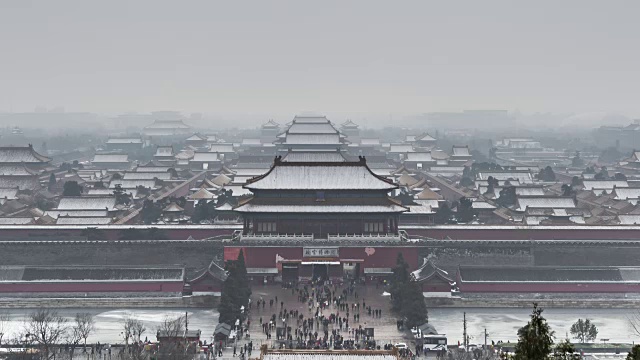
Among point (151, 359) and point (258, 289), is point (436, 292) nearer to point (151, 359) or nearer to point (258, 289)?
point (258, 289)

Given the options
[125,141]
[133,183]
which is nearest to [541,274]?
[133,183]

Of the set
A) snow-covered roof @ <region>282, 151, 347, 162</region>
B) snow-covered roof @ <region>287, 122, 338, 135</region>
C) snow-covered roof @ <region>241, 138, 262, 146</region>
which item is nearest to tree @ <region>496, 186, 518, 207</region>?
snow-covered roof @ <region>282, 151, 347, 162</region>

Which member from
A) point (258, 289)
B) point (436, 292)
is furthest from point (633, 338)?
point (258, 289)

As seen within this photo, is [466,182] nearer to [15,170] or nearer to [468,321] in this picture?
[15,170]

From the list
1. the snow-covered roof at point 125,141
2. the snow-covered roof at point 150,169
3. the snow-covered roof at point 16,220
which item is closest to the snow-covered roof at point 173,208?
the snow-covered roof at point 16,220

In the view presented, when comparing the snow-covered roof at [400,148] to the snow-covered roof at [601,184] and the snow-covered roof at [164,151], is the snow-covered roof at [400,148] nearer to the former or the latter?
the snow-covered roof at [164,151]
